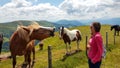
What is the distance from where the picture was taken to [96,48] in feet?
36.0

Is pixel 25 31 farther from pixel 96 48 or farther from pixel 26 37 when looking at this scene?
pixel 96 48

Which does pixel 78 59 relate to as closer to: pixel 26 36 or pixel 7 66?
pixel 7 66

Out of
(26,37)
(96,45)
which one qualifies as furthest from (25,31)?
(96,45)

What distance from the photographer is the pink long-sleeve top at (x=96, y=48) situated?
10.9 m

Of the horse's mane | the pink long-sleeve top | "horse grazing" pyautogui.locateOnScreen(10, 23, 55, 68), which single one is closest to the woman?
the pink long-sleeve top

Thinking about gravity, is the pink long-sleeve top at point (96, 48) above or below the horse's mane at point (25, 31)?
below

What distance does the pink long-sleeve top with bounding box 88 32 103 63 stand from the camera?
10.9 metres

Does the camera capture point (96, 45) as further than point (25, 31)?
No

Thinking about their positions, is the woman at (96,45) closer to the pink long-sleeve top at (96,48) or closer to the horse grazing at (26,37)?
the pink long-sleeve top at (96,48)

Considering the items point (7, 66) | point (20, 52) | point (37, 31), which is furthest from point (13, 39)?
point (7, 66)

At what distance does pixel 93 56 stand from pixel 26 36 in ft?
13.2

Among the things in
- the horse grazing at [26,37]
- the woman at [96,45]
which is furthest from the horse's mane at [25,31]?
the woman at [96,45]

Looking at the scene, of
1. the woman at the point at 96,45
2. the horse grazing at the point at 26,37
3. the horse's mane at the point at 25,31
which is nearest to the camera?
the woman at the point at 96,45

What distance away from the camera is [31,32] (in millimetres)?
12922
